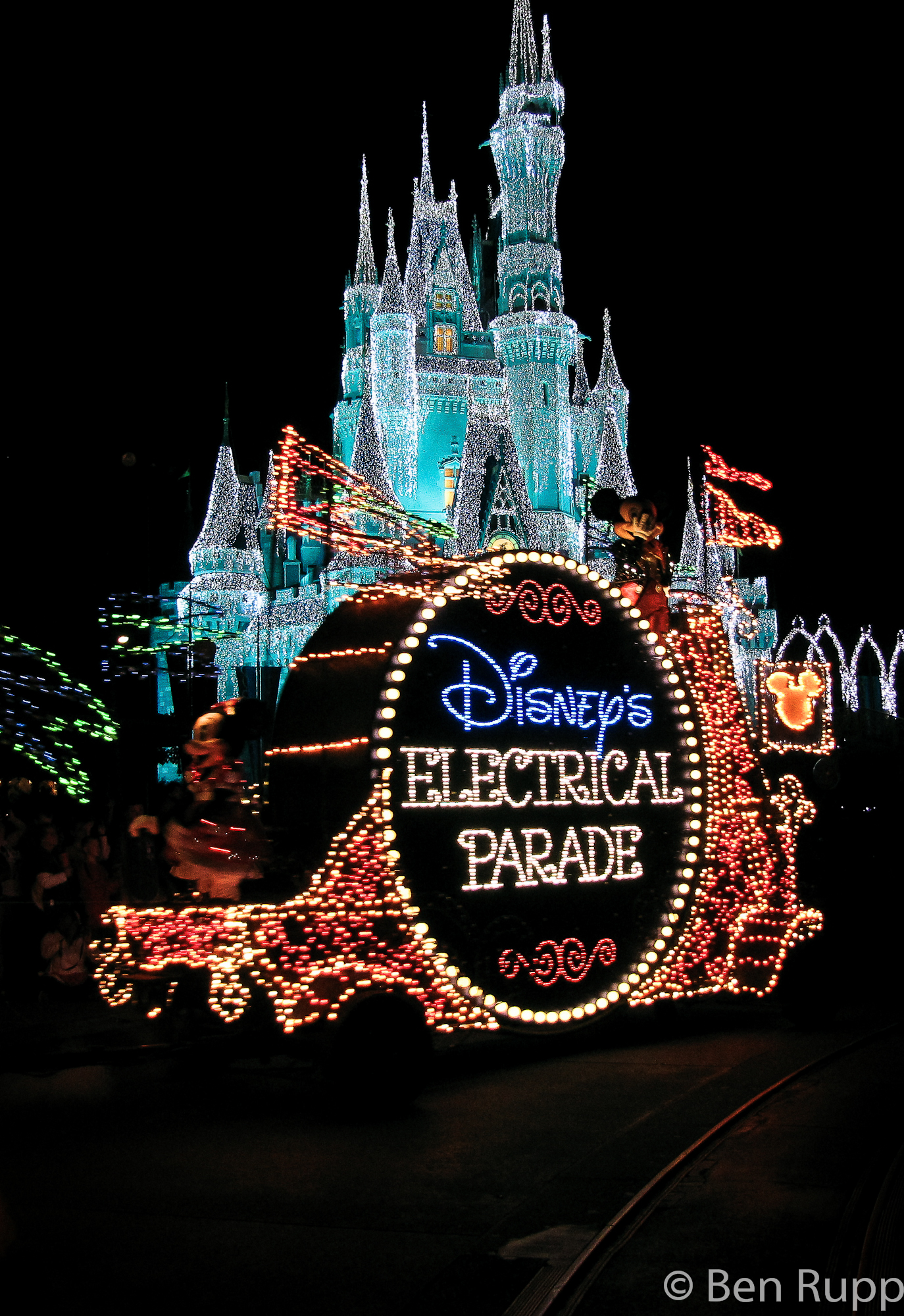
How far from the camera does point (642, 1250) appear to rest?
5.07 metres

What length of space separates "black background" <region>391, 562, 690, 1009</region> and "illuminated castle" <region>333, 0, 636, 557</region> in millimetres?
40921

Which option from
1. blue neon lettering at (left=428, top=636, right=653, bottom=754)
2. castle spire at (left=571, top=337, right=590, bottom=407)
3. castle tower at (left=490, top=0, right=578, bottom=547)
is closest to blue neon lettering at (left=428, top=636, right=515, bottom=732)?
blue neon lettering at (left=428, top=636, right=653, bottom=754)

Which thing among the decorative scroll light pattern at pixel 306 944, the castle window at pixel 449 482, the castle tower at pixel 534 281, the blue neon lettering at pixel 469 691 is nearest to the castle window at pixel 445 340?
the castle tower at pixel 534 281

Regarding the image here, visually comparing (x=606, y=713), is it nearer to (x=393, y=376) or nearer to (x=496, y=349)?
(x=393, y=376)

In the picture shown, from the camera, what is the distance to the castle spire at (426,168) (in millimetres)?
60062

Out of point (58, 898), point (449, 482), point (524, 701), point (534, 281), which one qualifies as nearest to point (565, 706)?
point (524, 701)

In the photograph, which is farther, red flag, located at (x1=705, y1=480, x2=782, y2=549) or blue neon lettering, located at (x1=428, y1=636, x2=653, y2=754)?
red flag, located at (x1=705, y1=480, x2=782, y2=549)

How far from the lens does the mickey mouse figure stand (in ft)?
32.6

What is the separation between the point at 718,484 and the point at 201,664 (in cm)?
1558

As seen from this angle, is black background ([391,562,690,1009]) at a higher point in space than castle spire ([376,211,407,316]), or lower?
lower

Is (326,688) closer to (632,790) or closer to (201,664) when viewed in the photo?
(632,790)

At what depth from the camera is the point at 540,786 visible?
884cm

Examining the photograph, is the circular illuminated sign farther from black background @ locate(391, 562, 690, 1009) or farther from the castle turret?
the castle turret

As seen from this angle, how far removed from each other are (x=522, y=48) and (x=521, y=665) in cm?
5475
